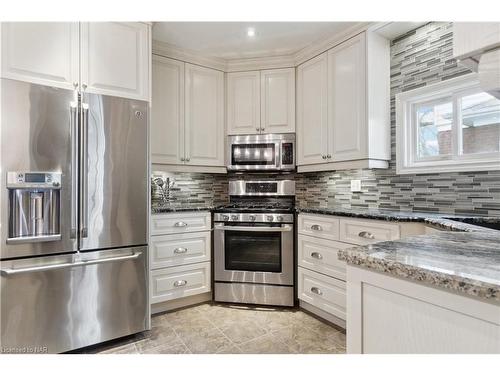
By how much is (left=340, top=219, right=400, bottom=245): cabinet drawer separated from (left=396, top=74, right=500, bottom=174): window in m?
0.68

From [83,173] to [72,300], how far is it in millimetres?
819

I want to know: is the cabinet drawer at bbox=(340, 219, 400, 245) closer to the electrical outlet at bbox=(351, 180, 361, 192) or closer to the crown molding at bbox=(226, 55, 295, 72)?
the electrical outlet at bbox=(351, 180, 361, 192)

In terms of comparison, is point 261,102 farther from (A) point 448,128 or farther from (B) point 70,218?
(B) point 70,218

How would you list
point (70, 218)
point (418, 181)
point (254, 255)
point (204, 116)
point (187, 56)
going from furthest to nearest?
1. point (204, 116)
2. point (187, 56)
3. point (254, 255)
4. point (418, 181)
5. point (70, 218)

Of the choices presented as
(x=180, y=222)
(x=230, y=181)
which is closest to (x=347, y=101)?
(x=230, y=181)

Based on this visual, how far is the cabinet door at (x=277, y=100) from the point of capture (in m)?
2.83

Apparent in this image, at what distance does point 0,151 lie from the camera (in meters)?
1.58

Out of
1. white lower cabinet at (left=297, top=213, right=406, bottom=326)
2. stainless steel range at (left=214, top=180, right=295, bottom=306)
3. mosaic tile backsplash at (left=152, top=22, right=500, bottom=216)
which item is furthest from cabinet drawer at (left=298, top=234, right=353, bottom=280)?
mosaic tile backsplash at (left=152, top=22, right=500, bottom=216)

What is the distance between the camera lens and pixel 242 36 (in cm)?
252

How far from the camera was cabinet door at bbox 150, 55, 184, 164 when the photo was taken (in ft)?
8.58

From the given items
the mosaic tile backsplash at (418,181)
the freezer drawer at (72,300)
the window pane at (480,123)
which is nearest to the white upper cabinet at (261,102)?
the mosaic tile backsplash at (418,181)

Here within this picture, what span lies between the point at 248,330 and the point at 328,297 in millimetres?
689
